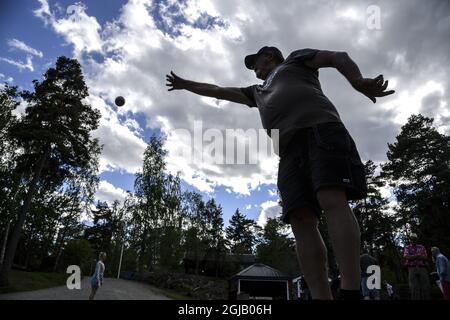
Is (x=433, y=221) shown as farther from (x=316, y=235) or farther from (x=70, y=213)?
(x=70, y=213)

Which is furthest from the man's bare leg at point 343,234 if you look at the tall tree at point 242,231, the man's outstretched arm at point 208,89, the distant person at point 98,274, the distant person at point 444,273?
the tall tree at point 242,231

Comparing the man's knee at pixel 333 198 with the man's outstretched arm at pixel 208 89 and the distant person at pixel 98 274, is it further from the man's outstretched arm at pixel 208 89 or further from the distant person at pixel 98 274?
the distant person at pixel 98 274

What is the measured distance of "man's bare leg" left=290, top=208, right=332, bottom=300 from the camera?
168 cm

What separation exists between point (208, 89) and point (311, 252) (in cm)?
148

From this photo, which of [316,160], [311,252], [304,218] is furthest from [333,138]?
[311,252]

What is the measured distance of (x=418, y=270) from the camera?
766 cm

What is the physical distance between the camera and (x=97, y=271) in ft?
33.7

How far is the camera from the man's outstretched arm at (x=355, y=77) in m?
1.65

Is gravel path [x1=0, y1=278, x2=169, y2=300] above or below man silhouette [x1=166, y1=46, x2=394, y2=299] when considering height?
below

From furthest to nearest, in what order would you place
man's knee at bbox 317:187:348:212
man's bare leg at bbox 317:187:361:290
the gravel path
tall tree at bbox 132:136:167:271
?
tall tree at bbox 132:136:167:271
the gravel path
man's knee at bbox 317:187:348:212
man's bare leg at bbox 317:187:361:290

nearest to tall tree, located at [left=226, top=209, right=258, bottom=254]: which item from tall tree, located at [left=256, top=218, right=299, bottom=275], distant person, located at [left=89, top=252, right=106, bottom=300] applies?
tall tree, located at [left=256, top=218, right=299, bottom=275]

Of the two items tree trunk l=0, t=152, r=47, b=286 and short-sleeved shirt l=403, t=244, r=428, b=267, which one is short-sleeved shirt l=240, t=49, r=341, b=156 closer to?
short-sleeved shirt l=403, t=244, r=428, b=267

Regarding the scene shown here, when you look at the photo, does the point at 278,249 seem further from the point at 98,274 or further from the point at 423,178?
the point at 98,274

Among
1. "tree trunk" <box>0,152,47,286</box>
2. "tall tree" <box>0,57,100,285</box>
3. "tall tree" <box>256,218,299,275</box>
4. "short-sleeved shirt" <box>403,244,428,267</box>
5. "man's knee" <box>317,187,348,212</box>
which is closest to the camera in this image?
"man's knee" <box>317,187,348,212</box>
